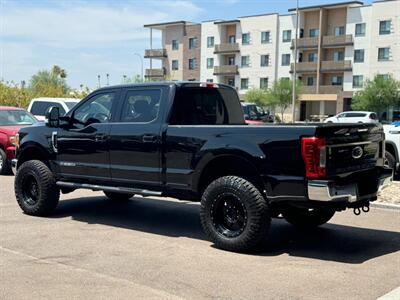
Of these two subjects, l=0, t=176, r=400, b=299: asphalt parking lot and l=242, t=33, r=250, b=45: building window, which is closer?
l=0, t=176, r=400, b=299: asphalt parking lot

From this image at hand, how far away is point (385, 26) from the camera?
6619cm

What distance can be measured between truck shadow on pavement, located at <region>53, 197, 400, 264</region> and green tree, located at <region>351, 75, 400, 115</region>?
55.7 m

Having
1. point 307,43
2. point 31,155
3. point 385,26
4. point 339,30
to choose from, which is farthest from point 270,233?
point 339,30

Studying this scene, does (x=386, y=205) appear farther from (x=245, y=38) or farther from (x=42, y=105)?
(x=245, y=38)

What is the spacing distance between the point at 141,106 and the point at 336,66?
6544 cm

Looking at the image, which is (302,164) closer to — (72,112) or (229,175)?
(229,175)

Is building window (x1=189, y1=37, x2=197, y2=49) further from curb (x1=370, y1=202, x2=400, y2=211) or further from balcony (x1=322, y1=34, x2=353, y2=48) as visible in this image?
curb (x1=370, y1=202, x2=400, y2=211)

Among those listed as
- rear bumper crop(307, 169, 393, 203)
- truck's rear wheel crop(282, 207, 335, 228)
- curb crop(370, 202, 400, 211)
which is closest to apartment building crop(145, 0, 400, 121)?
curb crop(370, 202, 400, 211)

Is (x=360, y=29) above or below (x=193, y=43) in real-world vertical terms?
above

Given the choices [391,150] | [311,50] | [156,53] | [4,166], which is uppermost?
[156,53]

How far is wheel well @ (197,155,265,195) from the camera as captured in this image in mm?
6785

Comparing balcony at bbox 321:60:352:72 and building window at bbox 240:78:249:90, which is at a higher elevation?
balcony at bbox 321:60:352:72

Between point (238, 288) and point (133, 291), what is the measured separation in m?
0.99

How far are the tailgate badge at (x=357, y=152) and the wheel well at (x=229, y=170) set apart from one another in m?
1.12
